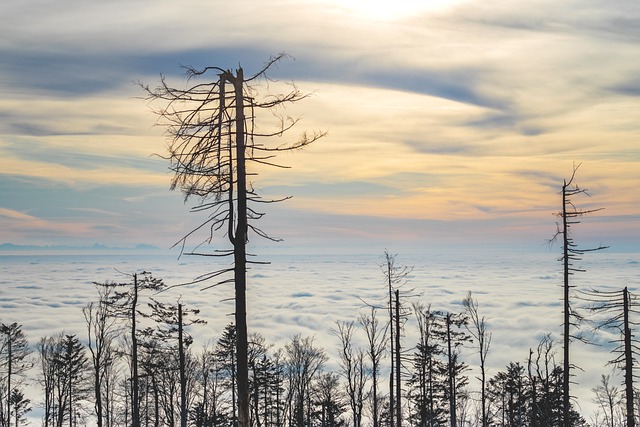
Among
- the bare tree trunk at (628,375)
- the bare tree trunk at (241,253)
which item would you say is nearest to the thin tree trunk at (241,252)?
the bare tree trunk at (241,253)

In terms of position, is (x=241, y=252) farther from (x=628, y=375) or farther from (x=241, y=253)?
(x=628, y=375)

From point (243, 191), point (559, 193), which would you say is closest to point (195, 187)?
point (243, 191)

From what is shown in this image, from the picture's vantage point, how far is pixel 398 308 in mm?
34594

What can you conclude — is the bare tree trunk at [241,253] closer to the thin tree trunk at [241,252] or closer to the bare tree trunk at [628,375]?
the thin tree trunk at [241,252]

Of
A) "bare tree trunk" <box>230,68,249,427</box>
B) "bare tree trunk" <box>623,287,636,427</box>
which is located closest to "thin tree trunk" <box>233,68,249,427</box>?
"bare tree trunk" <box>230,68,249,427</box>

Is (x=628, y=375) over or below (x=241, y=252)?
below

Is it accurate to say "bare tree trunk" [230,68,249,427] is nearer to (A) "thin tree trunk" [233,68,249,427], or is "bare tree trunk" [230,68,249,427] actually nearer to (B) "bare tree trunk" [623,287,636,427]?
(A) "thin tree trunk" [233,68,249,427]

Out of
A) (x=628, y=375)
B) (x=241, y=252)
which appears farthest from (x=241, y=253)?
(x=628, y=375)

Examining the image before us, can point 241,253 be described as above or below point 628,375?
above

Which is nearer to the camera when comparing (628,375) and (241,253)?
(241,253)

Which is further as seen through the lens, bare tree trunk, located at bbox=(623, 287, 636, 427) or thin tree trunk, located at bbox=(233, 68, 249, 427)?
bare tree trunk, located at bbox=(623, 287, 636, 427)

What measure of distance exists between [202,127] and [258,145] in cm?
128

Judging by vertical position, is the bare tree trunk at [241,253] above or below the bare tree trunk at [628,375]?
above

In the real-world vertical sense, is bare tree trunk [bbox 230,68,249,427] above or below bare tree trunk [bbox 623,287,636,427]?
above
